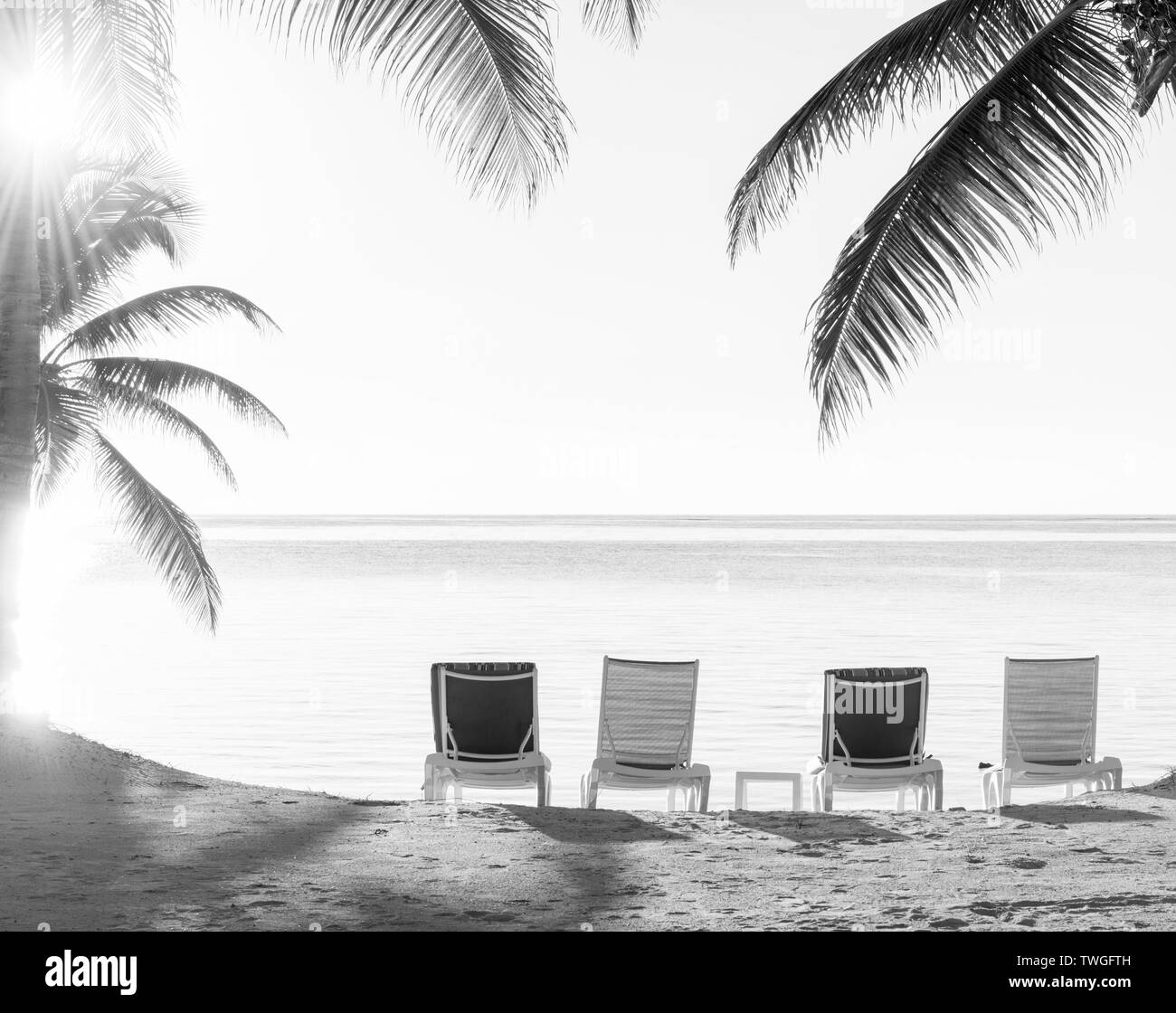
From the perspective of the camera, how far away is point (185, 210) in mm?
12242

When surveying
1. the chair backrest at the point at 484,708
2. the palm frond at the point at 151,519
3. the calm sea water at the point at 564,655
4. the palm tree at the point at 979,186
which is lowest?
the calm sea water at the point at 564,655

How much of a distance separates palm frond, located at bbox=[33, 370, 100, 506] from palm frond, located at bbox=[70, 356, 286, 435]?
608 millimetres

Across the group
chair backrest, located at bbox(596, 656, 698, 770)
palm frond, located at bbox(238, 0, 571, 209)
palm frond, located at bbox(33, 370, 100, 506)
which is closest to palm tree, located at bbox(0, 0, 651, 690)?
palm frond, located at bbox(238, 0, 571, 209)

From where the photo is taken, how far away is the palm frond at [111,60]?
272 inches

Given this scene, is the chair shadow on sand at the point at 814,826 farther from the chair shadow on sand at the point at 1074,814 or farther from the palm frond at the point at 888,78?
the palm frond at the point at 888,78

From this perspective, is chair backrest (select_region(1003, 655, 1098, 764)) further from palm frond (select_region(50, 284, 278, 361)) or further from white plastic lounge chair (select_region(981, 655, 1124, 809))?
palm frond (select_region(50, 284, 278, 361))

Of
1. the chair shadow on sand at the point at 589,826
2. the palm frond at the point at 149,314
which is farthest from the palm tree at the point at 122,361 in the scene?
the chair shadow on sand at the point at 589,826

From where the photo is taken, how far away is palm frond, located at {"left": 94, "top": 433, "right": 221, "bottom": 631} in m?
13.0

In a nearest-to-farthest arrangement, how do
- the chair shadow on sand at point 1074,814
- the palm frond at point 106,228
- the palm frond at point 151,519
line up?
1. the chair shadow on sand at point 1074,814
2. the palm frond at point 106,228
3. the palm frond at point 151,519

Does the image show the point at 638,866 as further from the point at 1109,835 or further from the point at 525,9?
the point at 525,9

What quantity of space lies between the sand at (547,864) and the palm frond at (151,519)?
6423 mm
